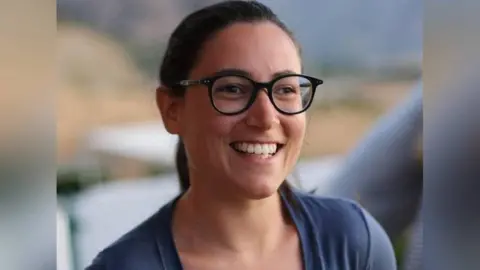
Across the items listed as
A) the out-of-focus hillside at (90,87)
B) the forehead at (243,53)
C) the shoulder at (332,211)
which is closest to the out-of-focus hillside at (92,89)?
the out-of-focus hillside at (90,87)

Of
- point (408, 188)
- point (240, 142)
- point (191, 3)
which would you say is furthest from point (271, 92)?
point (408, 188)

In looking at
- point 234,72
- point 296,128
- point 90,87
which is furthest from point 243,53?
point 90,87

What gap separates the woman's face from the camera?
0.82m

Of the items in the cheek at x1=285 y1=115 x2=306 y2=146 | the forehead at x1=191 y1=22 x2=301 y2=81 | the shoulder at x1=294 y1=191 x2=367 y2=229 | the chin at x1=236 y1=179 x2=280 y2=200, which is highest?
the forehead at x1=191 y1=22 x2=301 y2=81

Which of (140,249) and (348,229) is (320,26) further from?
(140,249)

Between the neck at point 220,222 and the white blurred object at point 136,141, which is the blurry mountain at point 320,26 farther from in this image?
the neck at point 220,222

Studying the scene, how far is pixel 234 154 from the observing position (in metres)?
0.83

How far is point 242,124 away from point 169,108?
12cm

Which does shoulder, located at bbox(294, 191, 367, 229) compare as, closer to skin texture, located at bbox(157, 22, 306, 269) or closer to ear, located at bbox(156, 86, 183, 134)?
skin texture, located at bbox(157, 22, 306, 269)

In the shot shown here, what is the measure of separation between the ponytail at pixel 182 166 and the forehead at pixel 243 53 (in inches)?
4.6

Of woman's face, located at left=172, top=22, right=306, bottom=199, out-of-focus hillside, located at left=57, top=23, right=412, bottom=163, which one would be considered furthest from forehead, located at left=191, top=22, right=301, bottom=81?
out-of-focus hillside, located at left=57, top=23, right=412, bottom=163

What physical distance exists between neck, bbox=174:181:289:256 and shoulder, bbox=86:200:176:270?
26 mm

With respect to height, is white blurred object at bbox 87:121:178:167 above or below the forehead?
below

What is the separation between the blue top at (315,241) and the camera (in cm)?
84
